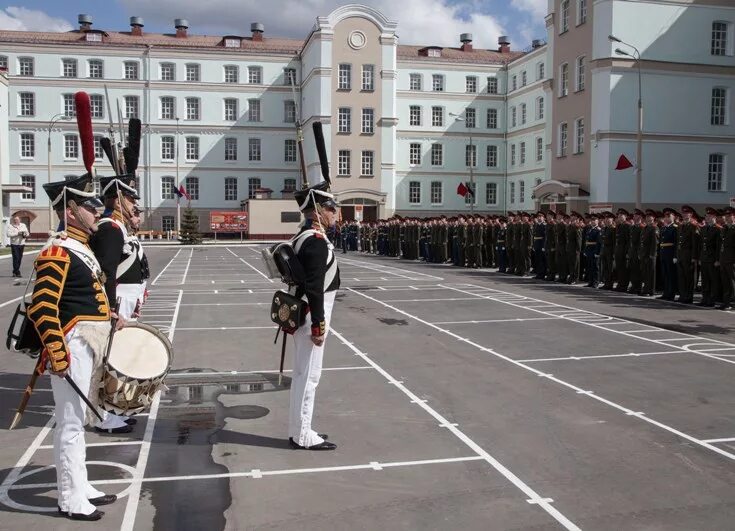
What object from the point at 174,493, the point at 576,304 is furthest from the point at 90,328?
the point at 576,304

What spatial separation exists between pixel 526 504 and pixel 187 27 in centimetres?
7870

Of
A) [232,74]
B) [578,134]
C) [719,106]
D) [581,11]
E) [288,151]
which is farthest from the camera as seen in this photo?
[288,151]

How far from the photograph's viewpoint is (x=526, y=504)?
5664 mm

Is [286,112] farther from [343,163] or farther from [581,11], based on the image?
[581,11]

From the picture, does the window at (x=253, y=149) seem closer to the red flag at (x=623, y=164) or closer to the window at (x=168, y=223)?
the window at (x=168, y=223)

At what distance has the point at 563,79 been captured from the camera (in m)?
44.8

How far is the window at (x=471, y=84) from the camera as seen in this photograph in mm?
75300

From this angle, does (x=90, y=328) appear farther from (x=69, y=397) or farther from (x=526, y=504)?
(x=526, y=504)

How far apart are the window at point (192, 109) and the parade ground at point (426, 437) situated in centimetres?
6286

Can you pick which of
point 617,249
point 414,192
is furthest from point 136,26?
point 617,249

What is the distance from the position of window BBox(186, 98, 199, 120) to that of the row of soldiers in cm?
4569

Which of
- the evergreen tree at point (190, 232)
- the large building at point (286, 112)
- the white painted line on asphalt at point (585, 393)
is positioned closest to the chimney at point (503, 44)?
the large building at point (286, 112)

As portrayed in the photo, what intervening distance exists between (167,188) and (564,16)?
42.3 metres

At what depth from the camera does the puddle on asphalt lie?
5523 mm
